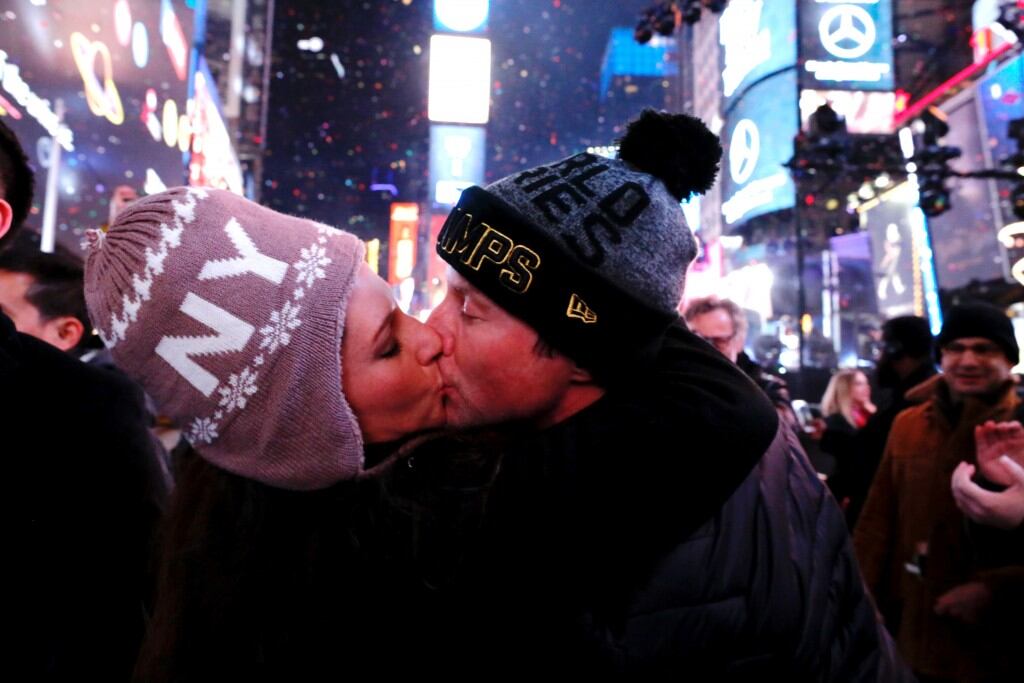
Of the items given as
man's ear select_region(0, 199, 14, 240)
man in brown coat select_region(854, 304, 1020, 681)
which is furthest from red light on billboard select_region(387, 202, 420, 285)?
man's ear select_region(0, 199, 14, 240)

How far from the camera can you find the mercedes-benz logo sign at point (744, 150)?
72.4 ft

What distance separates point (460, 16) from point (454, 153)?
5.86m

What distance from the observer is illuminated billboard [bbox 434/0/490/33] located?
97.8 feet

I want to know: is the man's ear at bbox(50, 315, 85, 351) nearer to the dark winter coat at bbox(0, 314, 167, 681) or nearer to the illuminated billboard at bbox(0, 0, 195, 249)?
the dark winter coat at bbox(0, 314, 167, 681)

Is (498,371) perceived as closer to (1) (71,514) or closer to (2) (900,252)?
(1) (71,514)

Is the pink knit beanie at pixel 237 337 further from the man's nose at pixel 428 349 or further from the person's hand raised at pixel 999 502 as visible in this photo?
the person's hand raised at pixel 999 502

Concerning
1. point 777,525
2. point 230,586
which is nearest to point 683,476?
point 777,525

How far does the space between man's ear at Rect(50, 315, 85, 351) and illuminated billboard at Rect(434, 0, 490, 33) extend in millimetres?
30010

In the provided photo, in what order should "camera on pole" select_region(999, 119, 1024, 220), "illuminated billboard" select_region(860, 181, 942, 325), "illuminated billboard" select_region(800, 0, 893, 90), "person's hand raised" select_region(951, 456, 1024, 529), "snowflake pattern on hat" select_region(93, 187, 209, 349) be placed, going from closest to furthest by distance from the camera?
"snowflake pattern on hat" select_region(93, 187, 209, 349) < "person's hand raised" select_region(951, 456, 1024, 529) < "camera on pole" select_region(999, 119, 1024, 220) < "illuminated billboard" select_region(800, 0, 893, 90) < "illuminated billboard" select_region(860, 181, 942, 325)

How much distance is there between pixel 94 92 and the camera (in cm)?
620

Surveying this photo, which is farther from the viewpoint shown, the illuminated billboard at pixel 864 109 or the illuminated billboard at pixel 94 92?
the illuminated billboard at pixel 864 109


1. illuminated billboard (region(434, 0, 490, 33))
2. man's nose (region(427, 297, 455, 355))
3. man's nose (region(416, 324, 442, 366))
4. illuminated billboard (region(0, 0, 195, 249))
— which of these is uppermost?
illuminated billboard (region(434, 0, 490, 33))

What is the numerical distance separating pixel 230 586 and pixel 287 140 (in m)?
52.4

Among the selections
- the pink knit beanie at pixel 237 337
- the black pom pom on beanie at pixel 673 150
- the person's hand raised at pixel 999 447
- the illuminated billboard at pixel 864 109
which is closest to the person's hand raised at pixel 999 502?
the person's hand raised at pixel 999 447
